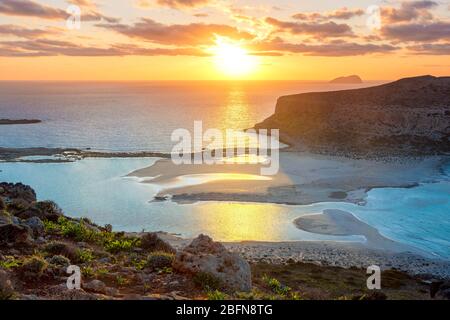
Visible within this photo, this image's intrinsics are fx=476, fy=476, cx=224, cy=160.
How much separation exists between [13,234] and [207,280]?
7405mm

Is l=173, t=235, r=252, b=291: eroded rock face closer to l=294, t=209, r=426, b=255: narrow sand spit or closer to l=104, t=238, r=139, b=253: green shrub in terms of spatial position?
l=104, t=238, r=139, b=253: green shrub

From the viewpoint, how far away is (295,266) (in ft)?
94.0

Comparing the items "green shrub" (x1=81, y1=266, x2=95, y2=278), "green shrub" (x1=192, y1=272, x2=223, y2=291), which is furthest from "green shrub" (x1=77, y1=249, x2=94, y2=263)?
"green shrub" (x1=192, y1=272, x2=223, y2=291)

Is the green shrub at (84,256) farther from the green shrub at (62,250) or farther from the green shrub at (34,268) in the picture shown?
the green shrub at (34,268)

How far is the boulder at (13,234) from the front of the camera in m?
15.8

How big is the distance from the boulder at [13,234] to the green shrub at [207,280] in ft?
22.2

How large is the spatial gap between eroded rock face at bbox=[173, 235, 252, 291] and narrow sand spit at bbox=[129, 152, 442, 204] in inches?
1326

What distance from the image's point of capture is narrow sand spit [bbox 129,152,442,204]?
49344mm

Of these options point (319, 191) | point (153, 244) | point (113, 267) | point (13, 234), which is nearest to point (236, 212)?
point (319, 191)

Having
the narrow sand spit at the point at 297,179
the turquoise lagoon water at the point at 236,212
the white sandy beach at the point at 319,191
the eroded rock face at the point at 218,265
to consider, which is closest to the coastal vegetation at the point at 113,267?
the eroded rock face at the point at 218,265

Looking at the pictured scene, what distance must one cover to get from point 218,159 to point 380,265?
149 ft

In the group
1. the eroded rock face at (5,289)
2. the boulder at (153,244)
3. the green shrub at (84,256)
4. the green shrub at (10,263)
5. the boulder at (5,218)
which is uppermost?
the eroded rock face at (5,289)
